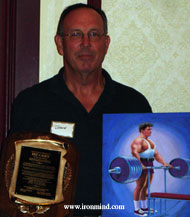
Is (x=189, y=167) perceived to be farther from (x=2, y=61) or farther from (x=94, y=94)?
(x=2, y=61)

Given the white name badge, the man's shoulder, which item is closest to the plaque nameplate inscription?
the white name badge

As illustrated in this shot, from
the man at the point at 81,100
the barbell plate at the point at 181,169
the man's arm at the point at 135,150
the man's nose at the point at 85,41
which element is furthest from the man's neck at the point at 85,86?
the barbell plate at the point at 181,169

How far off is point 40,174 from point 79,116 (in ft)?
1.02

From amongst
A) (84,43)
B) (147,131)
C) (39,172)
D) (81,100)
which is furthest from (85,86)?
(39,172)

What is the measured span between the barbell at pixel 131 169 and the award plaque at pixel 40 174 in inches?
6.0

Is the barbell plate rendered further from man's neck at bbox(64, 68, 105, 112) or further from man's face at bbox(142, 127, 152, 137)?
man's neck at bbox(64, 68, 105, 112)

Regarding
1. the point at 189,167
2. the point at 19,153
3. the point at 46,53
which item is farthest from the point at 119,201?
the point at 46,53

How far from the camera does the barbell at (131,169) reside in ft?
3.18

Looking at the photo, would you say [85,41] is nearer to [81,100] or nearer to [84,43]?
[84,43]

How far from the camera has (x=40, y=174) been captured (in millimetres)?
901

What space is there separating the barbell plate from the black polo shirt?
29 cm

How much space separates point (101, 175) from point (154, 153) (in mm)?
246

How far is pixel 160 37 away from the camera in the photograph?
4.77 ft

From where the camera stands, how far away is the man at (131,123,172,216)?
978 mm
